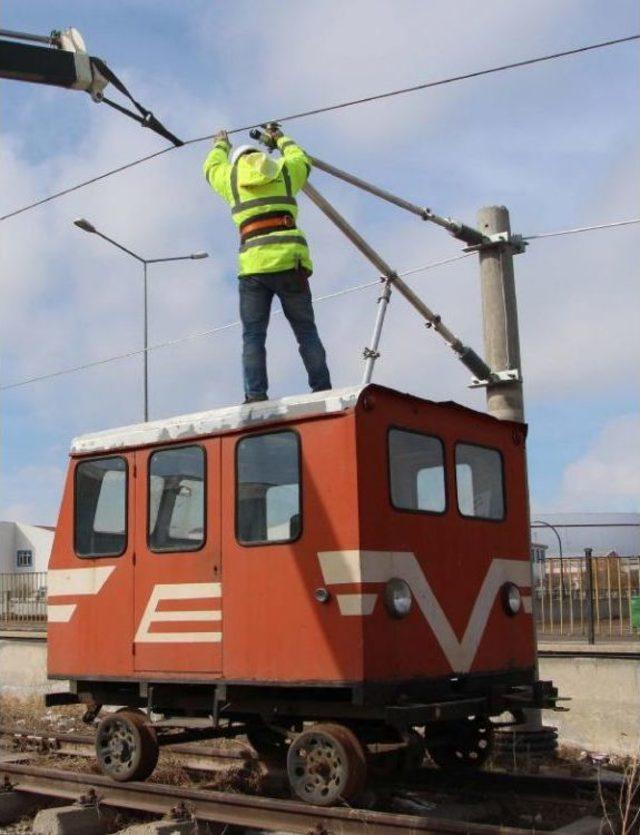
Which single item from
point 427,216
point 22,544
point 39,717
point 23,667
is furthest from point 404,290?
point 22,544

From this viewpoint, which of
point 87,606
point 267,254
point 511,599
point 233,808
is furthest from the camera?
point 87,606

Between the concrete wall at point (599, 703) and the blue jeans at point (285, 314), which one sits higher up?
the blue jeans at point (285, 314)

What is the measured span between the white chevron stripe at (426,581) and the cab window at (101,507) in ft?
7.06

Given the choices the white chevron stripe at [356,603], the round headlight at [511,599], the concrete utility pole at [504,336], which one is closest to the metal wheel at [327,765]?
the white chevron stripe at [356,603]

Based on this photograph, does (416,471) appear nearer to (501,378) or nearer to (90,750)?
(501,378)

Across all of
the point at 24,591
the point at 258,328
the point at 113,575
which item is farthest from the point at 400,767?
the point at 24,591

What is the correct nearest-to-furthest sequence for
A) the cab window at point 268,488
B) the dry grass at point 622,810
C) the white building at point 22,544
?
the dry grass at point 622,810
the cab window at point 268,488
the white building at point 22,544

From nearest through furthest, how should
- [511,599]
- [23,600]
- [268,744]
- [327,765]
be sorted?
1. [327,765]
2. [511,599]
3. [268,744]
4. [23,600]

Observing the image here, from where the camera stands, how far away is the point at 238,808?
23.7ft

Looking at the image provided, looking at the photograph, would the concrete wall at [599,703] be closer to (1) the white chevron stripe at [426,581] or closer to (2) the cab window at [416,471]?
(1) the white chevron stripe at [426,581]

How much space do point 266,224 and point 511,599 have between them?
3.67 metres

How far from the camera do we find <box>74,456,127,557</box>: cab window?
8.60m

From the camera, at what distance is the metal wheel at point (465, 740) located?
8.52 meters

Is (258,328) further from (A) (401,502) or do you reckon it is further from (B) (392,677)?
(B) (392,677)
